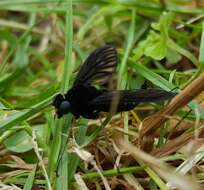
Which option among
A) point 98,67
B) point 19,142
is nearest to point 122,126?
point 98,67

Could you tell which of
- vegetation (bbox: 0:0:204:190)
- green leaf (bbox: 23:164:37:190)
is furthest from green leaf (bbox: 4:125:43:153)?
green leaf (bbox: 23:164:37:190)

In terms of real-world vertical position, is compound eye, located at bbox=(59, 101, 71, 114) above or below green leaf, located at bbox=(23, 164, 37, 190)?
above

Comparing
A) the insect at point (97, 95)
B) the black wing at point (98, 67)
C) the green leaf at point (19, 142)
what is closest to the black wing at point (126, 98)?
the insect at point (97, 95)

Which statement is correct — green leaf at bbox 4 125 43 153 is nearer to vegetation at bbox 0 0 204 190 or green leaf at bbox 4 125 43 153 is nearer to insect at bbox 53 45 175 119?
vegetation at bbox 0 0 204 190

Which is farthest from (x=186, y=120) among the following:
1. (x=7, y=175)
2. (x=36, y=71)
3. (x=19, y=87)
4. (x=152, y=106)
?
(x=36, y=71)

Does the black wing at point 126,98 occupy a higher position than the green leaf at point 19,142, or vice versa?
the black wing at point 126,98

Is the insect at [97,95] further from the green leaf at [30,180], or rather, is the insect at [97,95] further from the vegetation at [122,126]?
the green leaf at [30,180]

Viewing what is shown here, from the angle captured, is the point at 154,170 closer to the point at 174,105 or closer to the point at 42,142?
the point at 174,105
